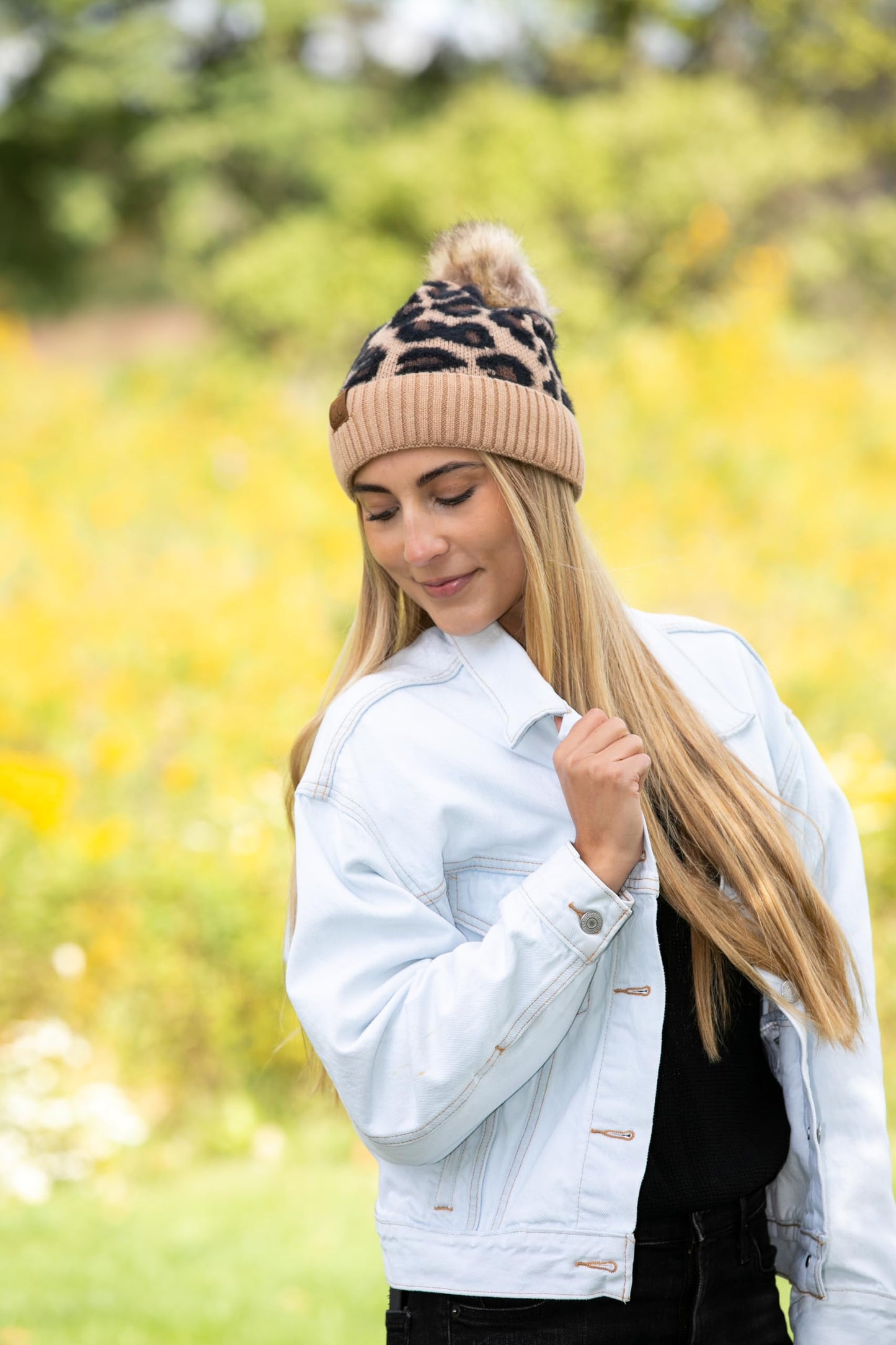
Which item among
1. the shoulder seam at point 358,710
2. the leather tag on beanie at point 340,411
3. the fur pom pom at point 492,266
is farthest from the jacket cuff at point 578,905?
the fur pom pom at point 492,266

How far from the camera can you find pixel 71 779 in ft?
16.3

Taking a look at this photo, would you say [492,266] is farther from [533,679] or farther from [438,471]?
[533,679]

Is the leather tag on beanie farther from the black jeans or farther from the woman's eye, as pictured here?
the black jeans

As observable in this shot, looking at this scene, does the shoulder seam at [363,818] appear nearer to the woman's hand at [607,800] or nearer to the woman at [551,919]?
the woman at [551,919]

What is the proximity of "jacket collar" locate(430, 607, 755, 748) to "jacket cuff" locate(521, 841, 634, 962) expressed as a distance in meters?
0.21

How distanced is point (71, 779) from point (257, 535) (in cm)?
342

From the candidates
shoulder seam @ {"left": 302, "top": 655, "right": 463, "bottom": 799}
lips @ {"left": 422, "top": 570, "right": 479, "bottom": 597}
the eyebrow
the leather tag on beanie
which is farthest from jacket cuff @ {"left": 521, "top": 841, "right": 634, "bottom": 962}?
the leather tag on beanie

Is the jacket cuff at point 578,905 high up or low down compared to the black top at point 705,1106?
up

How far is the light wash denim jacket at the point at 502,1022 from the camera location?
4.71 feet

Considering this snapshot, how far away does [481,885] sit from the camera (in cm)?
160

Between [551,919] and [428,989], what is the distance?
158 millimetres

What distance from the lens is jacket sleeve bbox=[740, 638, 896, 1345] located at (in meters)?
1.61

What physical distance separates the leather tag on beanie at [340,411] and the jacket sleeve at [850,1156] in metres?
0.80

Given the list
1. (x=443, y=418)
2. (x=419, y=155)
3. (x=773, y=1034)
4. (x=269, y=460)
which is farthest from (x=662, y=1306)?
(x=419, y=155)
